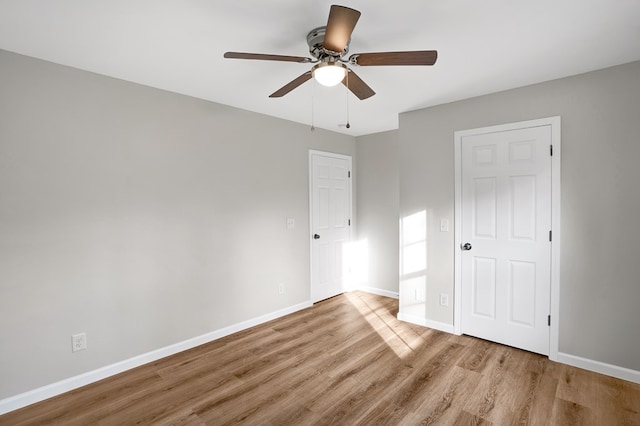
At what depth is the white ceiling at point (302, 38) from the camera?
1763 millimetres

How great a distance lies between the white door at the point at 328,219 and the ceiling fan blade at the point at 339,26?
2.69 meters

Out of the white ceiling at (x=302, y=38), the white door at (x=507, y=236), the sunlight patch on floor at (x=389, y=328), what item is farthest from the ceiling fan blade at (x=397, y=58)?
the sunlight patch on floor at (x=389, y=328)

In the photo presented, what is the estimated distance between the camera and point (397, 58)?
1.77m

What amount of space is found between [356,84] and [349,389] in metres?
2.19

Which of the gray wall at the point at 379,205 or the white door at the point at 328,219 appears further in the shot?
the gray wall at the point at 379,205

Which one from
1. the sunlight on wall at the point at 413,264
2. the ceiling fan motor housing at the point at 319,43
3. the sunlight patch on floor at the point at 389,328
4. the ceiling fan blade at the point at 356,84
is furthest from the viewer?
the sunlight on wall at the point at 413,264

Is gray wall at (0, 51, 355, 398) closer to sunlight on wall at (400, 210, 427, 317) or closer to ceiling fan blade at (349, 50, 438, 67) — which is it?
sunlight on wall at (400, 210, 427, 317)

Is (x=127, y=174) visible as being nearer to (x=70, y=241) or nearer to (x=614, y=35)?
(x=70, y=241)

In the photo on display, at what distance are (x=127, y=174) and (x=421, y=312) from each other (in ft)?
10.8

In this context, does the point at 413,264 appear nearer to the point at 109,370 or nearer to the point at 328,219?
the point at 328,219

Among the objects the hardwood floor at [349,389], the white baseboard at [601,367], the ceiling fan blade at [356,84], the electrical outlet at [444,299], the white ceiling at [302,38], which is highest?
the white ceiling at [302,38]

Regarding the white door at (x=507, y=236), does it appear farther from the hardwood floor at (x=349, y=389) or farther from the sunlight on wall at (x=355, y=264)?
the sunlight on wall at (x=355, y=264)

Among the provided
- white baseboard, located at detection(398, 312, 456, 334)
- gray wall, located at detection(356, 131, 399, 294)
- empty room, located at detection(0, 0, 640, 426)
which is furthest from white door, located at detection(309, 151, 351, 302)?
white baseboard, located at detection(398, 312, 456, 334)

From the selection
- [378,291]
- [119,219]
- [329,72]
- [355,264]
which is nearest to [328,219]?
[355,264]
